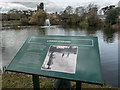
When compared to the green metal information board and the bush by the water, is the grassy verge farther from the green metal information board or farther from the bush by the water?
the bush by the water

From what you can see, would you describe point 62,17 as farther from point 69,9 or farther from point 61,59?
point 61,59

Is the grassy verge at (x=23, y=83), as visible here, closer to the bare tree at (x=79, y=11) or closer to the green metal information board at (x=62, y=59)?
the green metal information board at (x=62, y=59)

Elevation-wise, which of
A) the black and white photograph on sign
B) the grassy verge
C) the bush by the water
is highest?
the bush by the water

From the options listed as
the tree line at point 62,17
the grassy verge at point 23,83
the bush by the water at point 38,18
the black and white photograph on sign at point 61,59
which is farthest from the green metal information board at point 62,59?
the bush by the water at point 38,18

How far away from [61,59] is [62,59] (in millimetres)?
15

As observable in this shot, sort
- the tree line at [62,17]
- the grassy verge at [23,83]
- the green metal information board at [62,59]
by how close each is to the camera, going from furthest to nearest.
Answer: the tree line at [62,17]
the grassy verge at [23,83]
the green metal information board at [62,59]

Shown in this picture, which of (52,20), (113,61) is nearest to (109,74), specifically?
(113,61)

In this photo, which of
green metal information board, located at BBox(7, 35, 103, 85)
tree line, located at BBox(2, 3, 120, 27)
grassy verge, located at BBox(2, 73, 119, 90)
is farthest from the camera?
tree line, located at BBox(2, 3, 120, 27)

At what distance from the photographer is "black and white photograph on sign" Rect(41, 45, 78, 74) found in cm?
158

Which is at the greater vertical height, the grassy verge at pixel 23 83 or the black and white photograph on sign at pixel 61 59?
the black and white photograph on sign at pixel 61 59

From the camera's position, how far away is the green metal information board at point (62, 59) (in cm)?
149

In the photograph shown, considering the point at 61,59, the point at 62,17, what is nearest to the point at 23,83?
the point at 61,59

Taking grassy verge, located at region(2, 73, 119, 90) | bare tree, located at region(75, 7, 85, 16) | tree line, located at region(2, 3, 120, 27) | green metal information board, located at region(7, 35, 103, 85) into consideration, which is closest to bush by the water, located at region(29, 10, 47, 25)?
tree line, located at region(2, 3, 120, 27)

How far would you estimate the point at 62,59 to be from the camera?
5.53 feet
